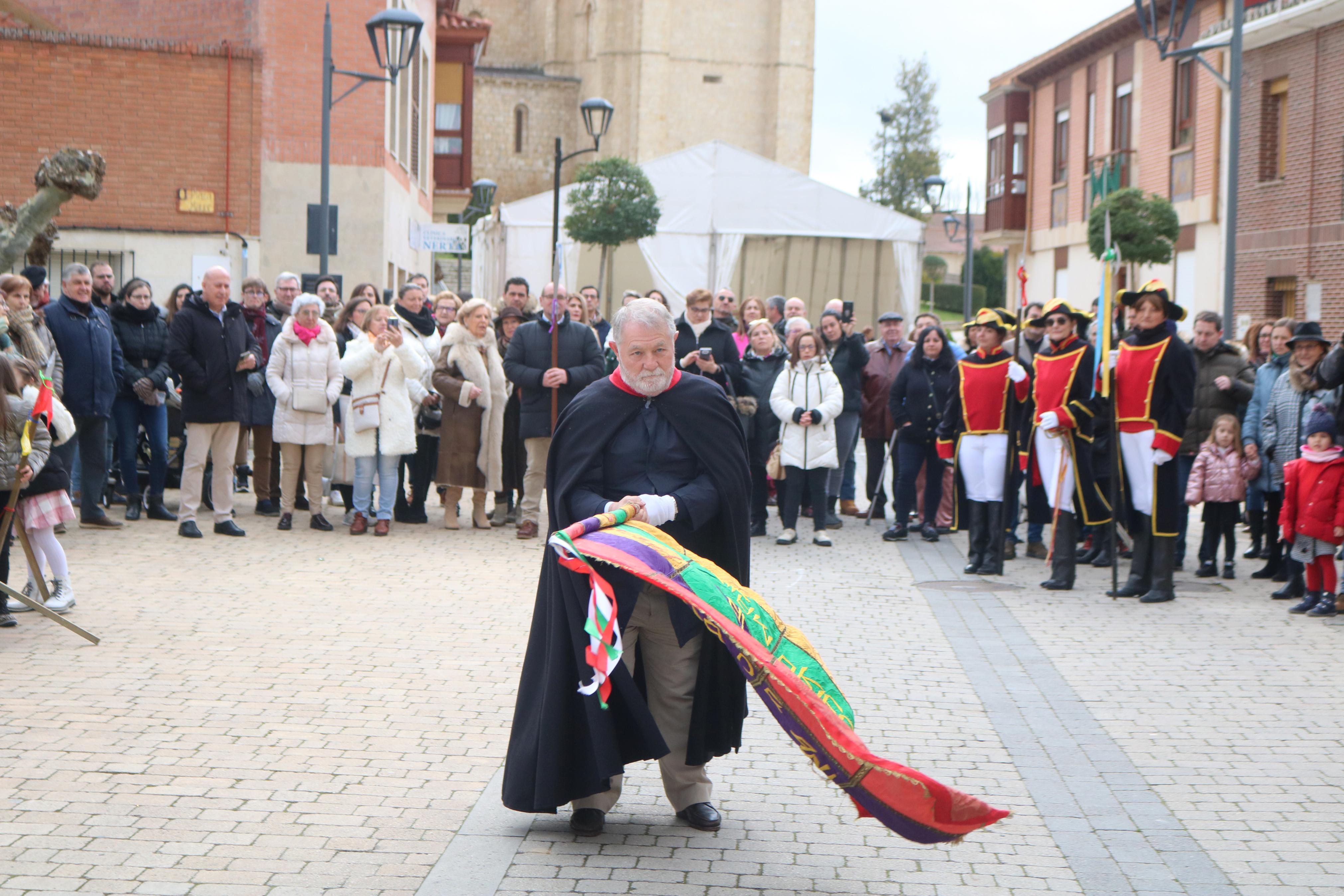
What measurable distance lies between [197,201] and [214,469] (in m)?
12.6

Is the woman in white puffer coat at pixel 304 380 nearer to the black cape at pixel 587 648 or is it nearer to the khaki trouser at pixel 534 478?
the khaki trouser at pixel 534 478

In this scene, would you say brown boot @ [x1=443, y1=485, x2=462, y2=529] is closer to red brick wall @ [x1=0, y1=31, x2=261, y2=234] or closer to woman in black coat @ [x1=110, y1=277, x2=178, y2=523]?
woman in black coat @ [x1=110, y1=277, x2=178, y2=523]

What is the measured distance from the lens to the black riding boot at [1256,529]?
11.8 meters

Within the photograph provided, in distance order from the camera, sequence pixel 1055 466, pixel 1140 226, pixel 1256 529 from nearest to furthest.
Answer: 1. pixel 1055 466
2. pixel 1256 529
3. pixel 1140 226

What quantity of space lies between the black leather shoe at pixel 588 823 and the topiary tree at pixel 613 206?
2876cm

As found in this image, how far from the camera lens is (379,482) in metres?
12.4

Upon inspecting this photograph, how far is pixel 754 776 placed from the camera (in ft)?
18.9

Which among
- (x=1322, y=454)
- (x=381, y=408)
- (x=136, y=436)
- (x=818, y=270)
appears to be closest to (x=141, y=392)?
(x=136, y=436)

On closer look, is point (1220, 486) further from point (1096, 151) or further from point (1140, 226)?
point (1096, 151)

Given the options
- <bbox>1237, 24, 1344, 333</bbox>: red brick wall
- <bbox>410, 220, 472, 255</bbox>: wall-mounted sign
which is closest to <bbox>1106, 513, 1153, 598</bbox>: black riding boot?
<bbox>410, 220, 472, 255</bbox>: wall-mounted sign

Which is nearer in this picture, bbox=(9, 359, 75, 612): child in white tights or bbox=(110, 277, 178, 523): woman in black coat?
bbox=(9, 359, 75, 612): child in white tights

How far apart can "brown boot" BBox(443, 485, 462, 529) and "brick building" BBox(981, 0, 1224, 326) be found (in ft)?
48.2

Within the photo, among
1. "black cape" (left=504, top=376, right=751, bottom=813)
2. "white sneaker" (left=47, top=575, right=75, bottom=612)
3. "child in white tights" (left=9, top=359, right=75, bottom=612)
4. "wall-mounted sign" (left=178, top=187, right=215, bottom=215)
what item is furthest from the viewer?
"wall-mounted sign" (left=178, top=187, right=215, bottom=215)

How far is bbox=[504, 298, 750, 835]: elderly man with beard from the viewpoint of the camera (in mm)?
4777
